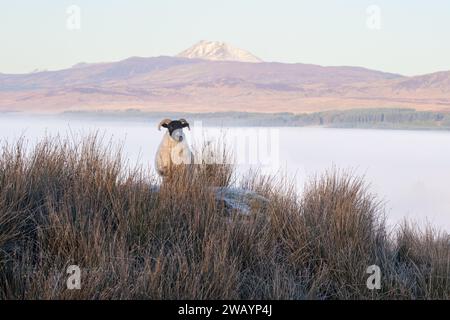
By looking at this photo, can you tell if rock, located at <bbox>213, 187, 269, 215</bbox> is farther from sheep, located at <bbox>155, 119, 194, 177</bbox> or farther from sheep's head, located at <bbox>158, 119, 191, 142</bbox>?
sheep's head, located at <bbox>158, 119, 191, 142</bbox>

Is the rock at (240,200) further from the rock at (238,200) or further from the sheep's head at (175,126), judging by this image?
the sheep's head at (175,126)

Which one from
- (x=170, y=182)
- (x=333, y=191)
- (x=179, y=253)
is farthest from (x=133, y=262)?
(x=333, y=191)

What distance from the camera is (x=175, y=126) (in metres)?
7.16

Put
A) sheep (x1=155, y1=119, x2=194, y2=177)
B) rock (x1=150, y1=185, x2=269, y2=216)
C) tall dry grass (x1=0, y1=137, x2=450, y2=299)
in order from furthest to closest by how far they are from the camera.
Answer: sheep (x1=155, y1=119, x2=194, y2=177)
rock (x1=150, y1=185, x2=269, y2=216)
tall dry grass (x1=0, y1=137, x2=450, y2=299)

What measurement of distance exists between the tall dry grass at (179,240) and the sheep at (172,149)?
0.27 metres

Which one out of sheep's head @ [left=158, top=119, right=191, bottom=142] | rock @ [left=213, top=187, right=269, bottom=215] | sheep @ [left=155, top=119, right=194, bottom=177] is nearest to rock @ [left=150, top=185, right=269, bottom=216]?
rock @ [left=213, top=187, right=269, bottom=215]

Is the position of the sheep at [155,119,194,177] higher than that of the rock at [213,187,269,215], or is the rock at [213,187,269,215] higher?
the sheep at [155,119,194,177]

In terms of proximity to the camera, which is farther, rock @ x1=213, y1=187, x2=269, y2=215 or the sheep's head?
the sheep's head

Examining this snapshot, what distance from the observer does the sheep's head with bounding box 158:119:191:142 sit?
713cm

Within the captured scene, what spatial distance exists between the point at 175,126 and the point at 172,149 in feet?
0.80

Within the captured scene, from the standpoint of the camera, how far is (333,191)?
22.4 ft

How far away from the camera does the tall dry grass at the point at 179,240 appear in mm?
4758

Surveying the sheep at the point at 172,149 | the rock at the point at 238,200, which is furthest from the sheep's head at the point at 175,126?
the rock at the point at 238,200
